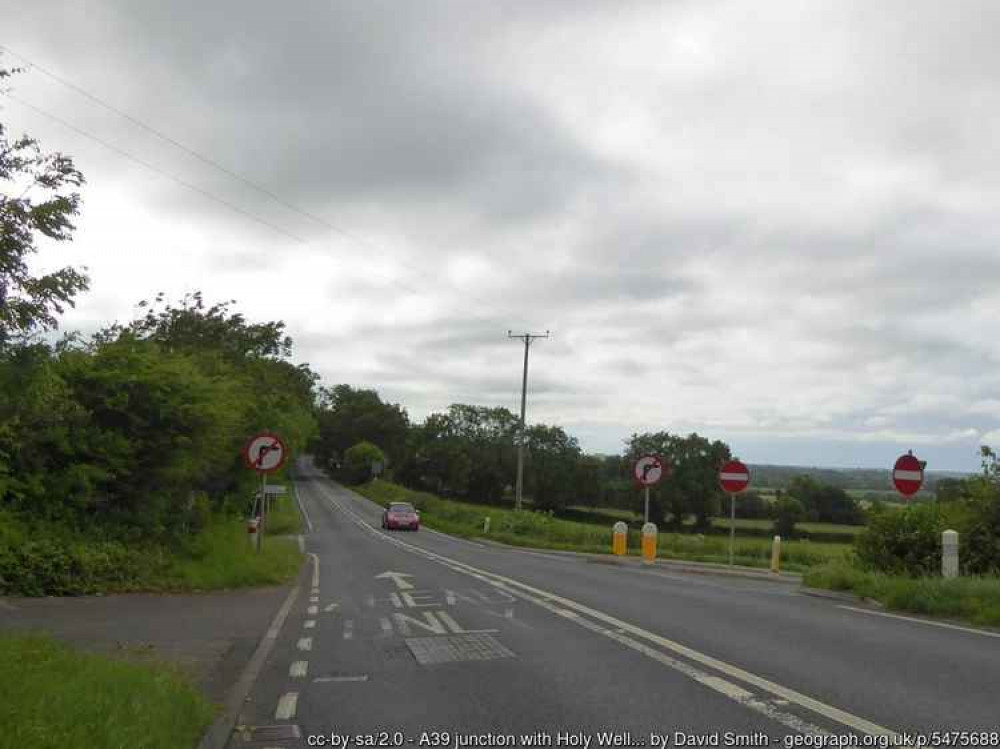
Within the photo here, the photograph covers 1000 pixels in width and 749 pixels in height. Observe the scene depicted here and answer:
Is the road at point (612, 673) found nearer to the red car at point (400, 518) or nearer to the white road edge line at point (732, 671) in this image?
the white road edge line at point (732, 671)

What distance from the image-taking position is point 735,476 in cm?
2150

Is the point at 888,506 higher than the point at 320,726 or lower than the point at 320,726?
higher

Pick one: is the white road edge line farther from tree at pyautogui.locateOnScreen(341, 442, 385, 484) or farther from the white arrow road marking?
tree at pyautogui.locateOnScreen(341, 442, 385, 484)

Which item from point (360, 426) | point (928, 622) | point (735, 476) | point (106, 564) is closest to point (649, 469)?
point (735, 476)

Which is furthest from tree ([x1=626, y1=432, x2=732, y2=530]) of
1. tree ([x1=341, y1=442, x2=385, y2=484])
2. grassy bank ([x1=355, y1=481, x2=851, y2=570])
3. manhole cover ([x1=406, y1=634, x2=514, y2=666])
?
manhole cover ([x1=406, y1=634, x2=514, y2=666])

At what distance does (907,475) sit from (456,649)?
921 centimetres

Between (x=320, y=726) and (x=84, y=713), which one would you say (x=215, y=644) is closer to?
(x=320, y=726)

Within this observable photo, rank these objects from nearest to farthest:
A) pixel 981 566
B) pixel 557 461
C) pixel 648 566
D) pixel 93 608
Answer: pixel 93 608
pixel 981 566
pixel 648 566
pixel 557 461

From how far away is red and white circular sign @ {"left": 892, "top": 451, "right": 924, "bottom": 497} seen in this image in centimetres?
1502

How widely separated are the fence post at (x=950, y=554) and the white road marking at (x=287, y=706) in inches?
404

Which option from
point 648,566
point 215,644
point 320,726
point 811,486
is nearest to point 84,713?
point 320,726

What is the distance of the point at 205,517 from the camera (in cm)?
1881

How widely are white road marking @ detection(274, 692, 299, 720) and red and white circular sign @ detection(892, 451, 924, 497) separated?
1124 centimetres

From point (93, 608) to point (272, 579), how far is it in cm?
549
